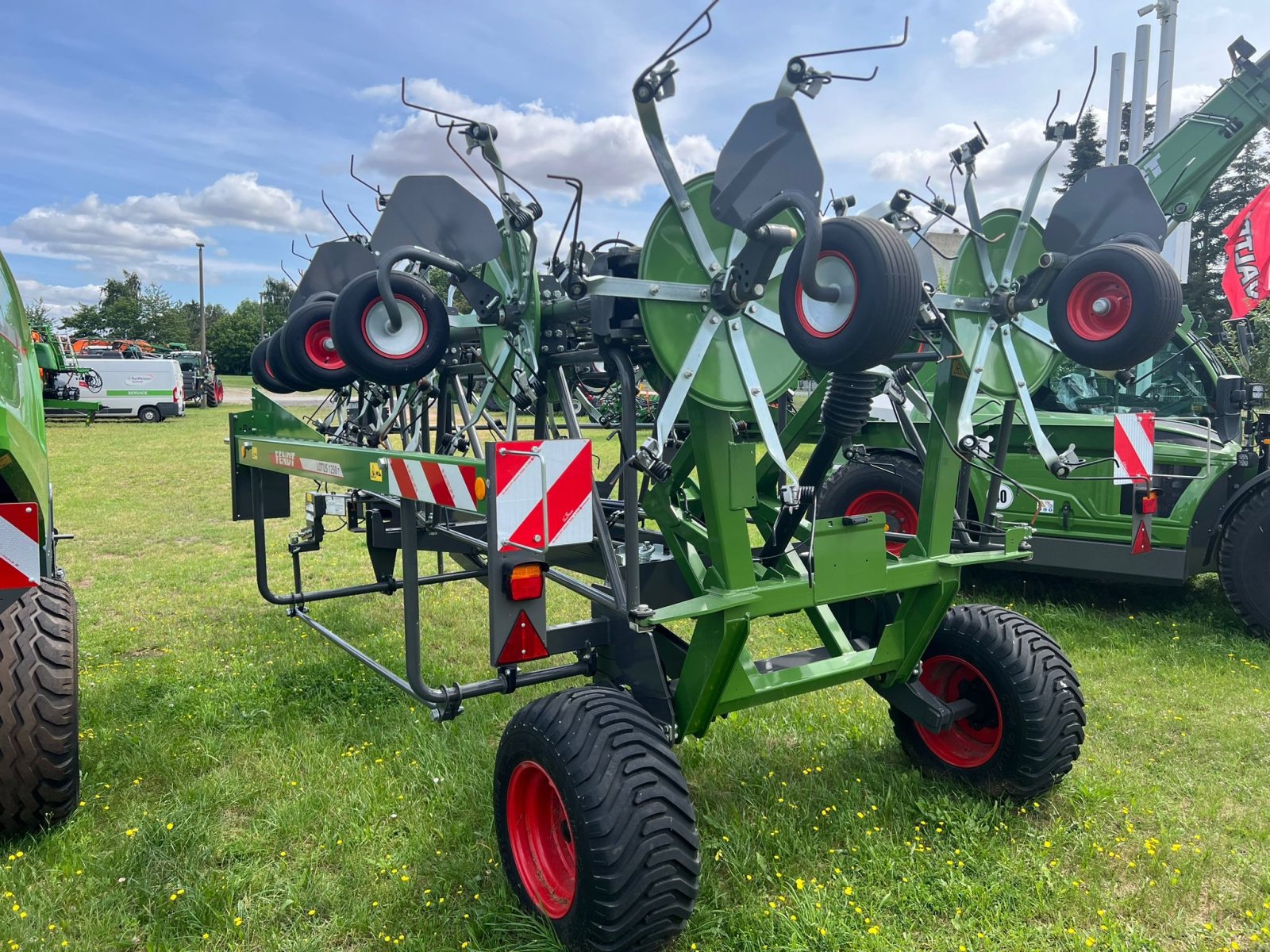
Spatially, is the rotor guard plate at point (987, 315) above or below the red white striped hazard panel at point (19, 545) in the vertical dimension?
above

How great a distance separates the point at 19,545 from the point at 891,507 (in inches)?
231

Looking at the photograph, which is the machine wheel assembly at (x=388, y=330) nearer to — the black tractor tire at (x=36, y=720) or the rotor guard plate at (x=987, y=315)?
the black tractor tire at (x=36, y=720)

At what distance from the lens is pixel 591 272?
3.12 meters

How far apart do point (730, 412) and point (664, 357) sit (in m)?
0.32

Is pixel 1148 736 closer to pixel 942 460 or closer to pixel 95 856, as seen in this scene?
pixel 942 460

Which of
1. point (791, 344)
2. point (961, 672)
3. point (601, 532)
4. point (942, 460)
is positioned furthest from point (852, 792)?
point (791, 344)

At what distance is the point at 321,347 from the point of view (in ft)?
16.3

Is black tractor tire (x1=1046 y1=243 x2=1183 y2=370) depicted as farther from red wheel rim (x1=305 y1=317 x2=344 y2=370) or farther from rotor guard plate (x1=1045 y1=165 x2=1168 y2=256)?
red wheel rim (x1=305 y1=317 x2=344 y2=370)

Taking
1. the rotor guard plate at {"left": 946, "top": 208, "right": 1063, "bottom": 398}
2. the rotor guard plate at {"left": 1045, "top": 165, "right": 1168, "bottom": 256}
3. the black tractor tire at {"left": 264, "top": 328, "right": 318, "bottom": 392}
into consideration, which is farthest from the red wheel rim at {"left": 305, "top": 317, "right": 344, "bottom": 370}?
the rotor guard plate at {"left": 1045, "top": 165, "right": 1168, "bottom": 256}

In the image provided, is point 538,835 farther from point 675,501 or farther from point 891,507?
point 891,507

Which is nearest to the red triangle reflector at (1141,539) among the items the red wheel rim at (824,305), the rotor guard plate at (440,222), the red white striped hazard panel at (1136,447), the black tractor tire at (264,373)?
the red white striped hazard panel at (1136,447)

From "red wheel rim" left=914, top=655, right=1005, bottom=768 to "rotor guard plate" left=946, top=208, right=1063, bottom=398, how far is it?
3.61 feet

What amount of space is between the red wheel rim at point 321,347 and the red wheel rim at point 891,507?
381 cm

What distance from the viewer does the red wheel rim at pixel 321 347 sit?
4.90 meters
